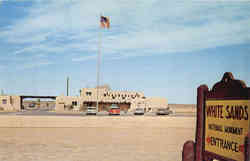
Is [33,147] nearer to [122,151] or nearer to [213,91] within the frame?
[122,151]

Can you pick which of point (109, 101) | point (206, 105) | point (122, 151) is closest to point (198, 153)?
point (206, 105)

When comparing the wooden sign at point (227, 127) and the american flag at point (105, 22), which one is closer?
the wooden sign at point (227, 127)

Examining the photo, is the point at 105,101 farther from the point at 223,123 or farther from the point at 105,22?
the point at 223,123

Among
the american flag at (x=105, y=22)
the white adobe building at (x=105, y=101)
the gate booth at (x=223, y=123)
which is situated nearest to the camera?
the gate booth at (x=223, y=123)

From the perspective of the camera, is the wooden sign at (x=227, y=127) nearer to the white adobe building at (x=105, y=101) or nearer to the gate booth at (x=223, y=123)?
the gate booth at (x=223, y=123)

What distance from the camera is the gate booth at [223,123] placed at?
428 cm

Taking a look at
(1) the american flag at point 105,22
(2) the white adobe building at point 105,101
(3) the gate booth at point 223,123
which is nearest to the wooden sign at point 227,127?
(3) the gate booth at point 223,123

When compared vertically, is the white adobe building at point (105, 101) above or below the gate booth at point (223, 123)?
below

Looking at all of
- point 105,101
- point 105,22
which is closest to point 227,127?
point 105,22

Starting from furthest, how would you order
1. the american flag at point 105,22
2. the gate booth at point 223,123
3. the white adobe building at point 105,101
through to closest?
1. the white adobe building at point 105,101
2. the american flag at point 105,22
3. the gate booth at point 223,123

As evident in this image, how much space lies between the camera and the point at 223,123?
4.73m

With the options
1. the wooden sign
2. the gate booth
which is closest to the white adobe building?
the gate booth

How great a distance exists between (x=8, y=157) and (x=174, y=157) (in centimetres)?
589

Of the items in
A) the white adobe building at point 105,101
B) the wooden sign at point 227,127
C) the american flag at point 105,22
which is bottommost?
the white adobe building at point 105,101
